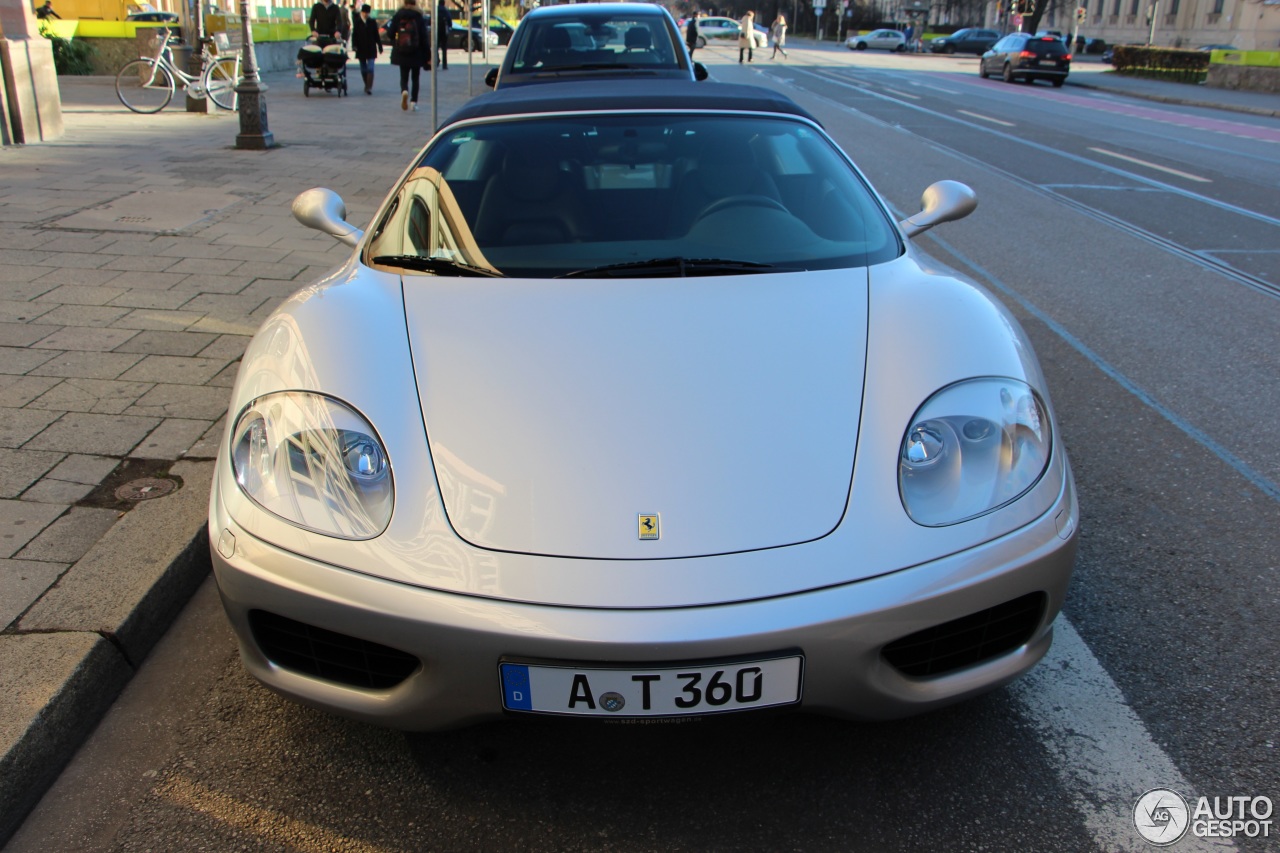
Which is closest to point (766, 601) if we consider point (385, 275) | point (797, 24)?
point (385, 275)

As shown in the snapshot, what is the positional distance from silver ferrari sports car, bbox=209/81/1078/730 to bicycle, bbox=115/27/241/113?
1386 centimetres

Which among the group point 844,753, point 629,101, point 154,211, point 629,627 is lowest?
point 844,753

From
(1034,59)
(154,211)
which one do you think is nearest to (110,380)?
(154,211)

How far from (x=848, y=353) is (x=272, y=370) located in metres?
1.36

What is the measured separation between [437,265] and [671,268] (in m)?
0.65

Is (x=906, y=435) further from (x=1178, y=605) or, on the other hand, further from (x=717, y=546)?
(x=1178, y=605)

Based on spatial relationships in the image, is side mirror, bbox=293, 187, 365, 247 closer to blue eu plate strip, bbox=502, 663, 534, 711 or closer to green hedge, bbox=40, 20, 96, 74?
blue eu plate strip, bbox=502, 663, 534, 711

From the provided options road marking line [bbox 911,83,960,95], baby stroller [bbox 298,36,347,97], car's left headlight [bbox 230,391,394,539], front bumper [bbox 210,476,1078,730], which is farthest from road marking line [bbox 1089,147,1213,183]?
baby stroller [bbox 298,36,347,97]

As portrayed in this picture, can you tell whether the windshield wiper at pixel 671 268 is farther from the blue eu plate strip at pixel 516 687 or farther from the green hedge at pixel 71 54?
the green hedge at pixel 71 54

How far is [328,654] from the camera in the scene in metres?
2.09

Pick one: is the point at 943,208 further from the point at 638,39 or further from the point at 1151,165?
the point at 1151,165

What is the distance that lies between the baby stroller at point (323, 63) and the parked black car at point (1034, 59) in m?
22.7

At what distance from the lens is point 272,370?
2.42 meters

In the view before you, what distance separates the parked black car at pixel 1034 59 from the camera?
32344 millimetres
